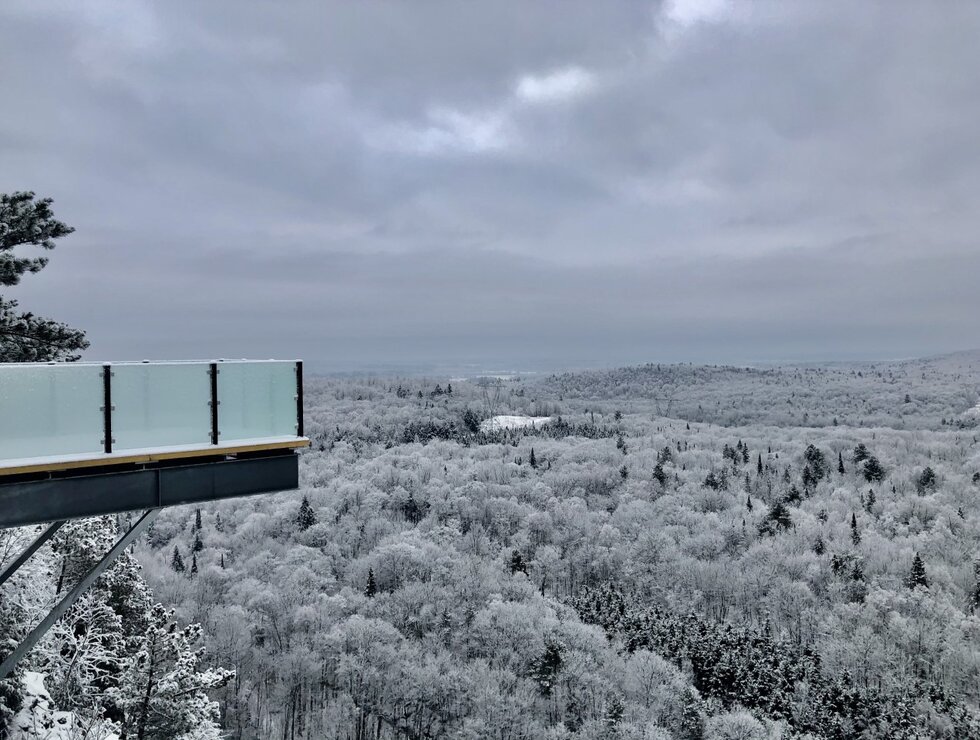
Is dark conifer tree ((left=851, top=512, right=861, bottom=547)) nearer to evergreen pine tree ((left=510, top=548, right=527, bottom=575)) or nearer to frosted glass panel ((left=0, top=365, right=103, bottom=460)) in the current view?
evergreen pine tree ((left=510, top=548, right=527, bottom=575))

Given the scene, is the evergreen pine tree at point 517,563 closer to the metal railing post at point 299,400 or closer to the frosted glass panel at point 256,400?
the metal railing post at point 299,400

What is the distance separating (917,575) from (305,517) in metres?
86.0

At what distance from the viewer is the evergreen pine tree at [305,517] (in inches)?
4023

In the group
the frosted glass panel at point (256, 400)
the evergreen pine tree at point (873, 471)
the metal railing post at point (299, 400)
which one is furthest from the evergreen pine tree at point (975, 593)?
the frosted glass panel at point (256, 400)

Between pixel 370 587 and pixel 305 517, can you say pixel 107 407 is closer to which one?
pixel 370 587

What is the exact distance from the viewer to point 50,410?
8281 mm

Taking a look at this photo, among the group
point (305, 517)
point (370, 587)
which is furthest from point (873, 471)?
point (305, 517)

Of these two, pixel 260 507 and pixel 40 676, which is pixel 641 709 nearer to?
pixel 40 676

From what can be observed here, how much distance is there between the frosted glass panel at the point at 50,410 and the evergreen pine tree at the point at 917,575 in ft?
326

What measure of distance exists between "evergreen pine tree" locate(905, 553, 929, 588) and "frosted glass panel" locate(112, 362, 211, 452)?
3857 inches

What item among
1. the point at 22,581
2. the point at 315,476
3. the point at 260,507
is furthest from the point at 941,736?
the point at 315,476

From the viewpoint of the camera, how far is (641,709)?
54.4 m

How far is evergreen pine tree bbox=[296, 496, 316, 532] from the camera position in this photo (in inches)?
4023

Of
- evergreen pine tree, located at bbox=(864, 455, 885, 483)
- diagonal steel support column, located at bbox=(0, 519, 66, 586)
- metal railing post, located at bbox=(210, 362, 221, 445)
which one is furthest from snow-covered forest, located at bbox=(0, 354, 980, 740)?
metal railing post, located at bbox=(210, 362, 221, 445)
